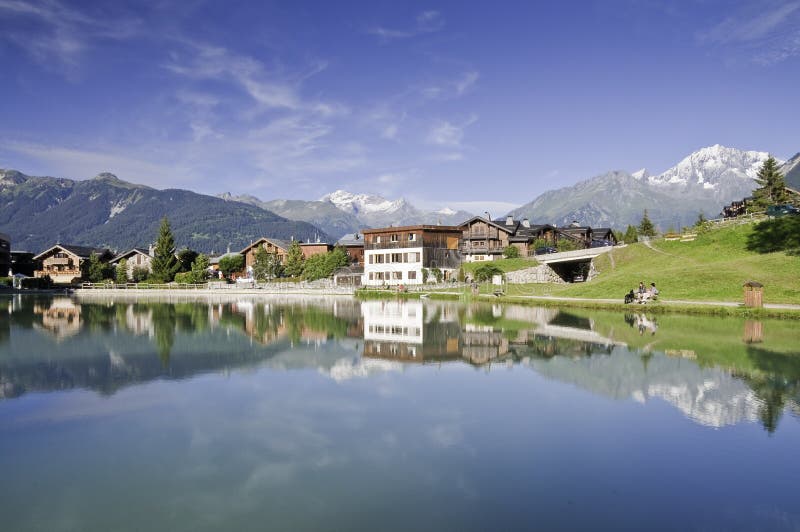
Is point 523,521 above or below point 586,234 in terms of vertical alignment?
below

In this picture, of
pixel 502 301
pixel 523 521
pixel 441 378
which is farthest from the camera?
pixel 502 301

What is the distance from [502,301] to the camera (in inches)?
2276

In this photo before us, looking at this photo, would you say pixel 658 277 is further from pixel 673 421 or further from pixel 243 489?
pixel 243 489

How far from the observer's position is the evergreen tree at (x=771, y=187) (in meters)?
84.4

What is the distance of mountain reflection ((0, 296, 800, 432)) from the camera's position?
18750 mm

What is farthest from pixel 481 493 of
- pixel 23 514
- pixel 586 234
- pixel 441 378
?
pixel 586 234

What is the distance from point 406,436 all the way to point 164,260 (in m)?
98.7

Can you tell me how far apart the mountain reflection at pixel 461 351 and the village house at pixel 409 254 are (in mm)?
39977

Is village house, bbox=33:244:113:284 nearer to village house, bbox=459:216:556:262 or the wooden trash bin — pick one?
village house, bbox=459:216:556:262

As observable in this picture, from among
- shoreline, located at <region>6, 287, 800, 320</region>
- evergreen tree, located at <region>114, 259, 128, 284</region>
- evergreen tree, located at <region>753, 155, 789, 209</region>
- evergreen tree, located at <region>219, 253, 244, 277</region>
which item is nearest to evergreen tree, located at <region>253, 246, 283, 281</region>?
shoreline, located at <region>6, 287, 800, 320</region>

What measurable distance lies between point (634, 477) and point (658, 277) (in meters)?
45.8

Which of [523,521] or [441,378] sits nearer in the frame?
[523,521]

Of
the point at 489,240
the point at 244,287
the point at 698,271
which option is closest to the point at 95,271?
the point at 244,287

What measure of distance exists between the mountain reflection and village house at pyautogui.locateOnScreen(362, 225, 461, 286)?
131 feet
